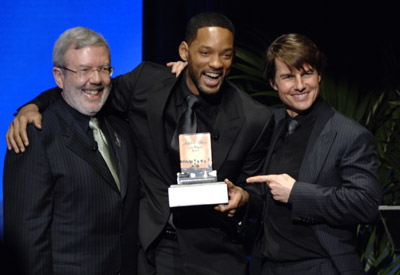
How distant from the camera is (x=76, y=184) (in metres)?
2.22

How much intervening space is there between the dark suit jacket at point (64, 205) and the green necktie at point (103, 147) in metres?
0.04

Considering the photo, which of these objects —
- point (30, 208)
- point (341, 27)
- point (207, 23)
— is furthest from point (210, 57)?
point (341, 27)

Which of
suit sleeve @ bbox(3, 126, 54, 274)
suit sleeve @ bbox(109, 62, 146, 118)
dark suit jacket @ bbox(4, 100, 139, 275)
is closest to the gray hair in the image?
dark suit jacket @ bbox(4, 100, 139, 275)

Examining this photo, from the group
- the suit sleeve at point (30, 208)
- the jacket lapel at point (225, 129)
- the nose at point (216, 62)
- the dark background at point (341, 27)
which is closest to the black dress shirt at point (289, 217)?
the jacket lapel at point (225, 129)

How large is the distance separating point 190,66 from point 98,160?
673mm

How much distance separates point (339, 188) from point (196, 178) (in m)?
0.66

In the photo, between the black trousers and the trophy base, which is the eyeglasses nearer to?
the trophy base

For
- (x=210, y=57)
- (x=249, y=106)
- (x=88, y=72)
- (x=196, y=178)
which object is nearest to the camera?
(x=196, y=178)

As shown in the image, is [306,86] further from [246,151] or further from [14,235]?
[14,235]

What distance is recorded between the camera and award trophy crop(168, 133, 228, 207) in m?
2.16

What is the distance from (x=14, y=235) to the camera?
2141mm

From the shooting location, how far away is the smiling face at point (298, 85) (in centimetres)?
250

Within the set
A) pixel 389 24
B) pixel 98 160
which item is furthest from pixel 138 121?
pixel 389 24

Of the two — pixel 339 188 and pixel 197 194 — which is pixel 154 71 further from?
pixel 339 188
